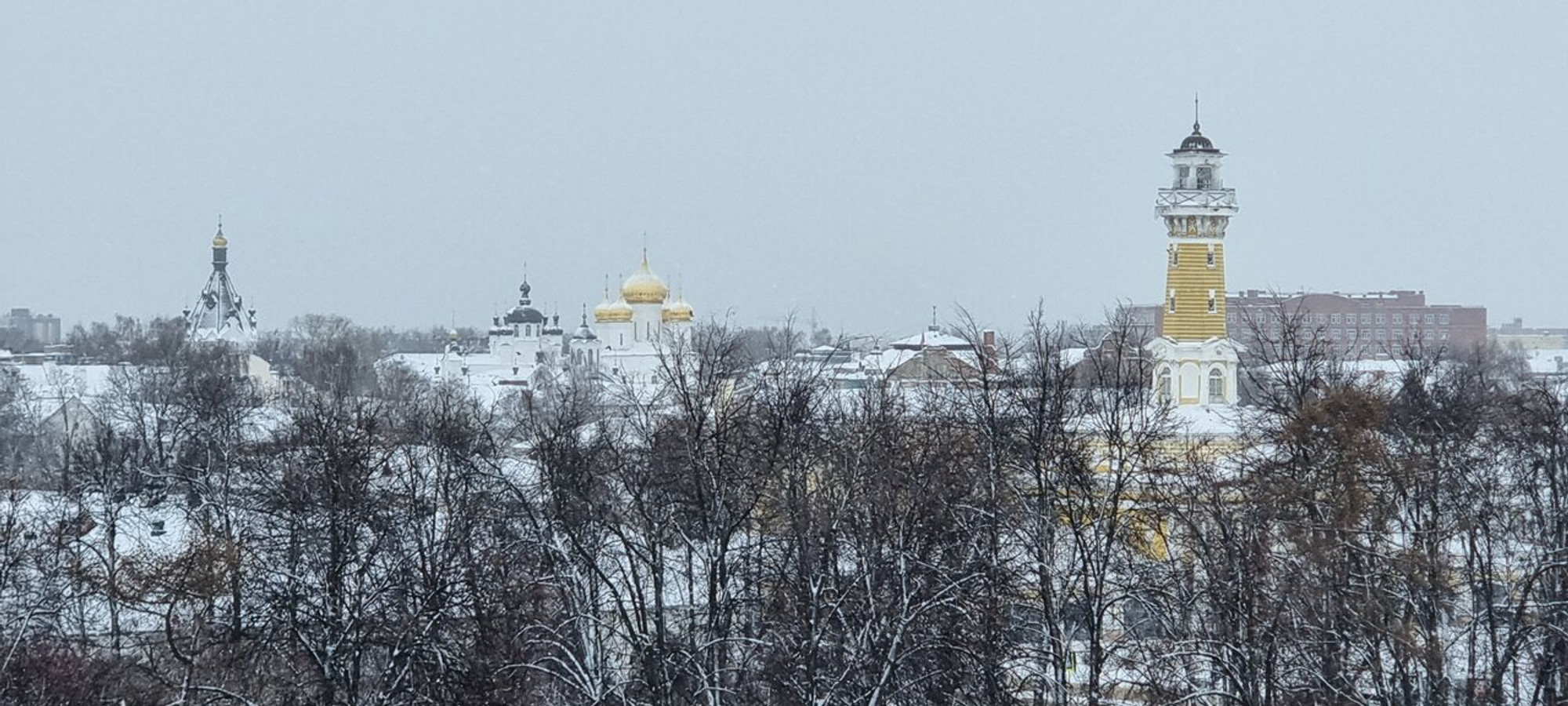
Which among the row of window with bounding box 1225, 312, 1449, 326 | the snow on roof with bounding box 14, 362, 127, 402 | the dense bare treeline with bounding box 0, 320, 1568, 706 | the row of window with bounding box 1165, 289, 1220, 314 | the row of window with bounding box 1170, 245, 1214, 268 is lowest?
the dense bare treeline with bounding box 0, 320, 1568, 706

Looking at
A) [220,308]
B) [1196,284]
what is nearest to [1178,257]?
[1196,284]

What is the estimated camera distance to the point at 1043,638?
47.8ft

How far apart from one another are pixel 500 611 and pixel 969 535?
3.69m

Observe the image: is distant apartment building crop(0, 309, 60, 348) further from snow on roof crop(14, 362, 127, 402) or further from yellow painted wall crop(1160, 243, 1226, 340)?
yellow painted wall crop(1160, 243, 1226, 340)

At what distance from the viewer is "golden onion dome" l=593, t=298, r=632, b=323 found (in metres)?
66.1

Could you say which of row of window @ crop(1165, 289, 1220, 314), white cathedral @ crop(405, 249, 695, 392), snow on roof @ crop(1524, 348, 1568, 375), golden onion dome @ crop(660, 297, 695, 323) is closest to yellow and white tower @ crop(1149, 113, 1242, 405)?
row of window @ crop(1165, 289, 1220, 314)

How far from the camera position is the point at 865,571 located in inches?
565

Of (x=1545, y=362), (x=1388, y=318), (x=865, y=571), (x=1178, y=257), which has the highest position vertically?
(x=1178, y=257)

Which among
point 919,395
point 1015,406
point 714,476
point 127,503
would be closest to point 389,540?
point 714,476

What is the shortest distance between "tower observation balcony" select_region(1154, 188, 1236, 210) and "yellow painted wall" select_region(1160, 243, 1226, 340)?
1.99 ft

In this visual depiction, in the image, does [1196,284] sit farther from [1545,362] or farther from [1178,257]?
[1545,362]

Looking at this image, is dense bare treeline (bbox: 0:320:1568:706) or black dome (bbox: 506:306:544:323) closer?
dense bare treeline (bbox: 0:320:1568:706)

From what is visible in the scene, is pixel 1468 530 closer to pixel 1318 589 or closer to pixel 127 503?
pixel 1318 589

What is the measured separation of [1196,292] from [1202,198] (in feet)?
4.50
